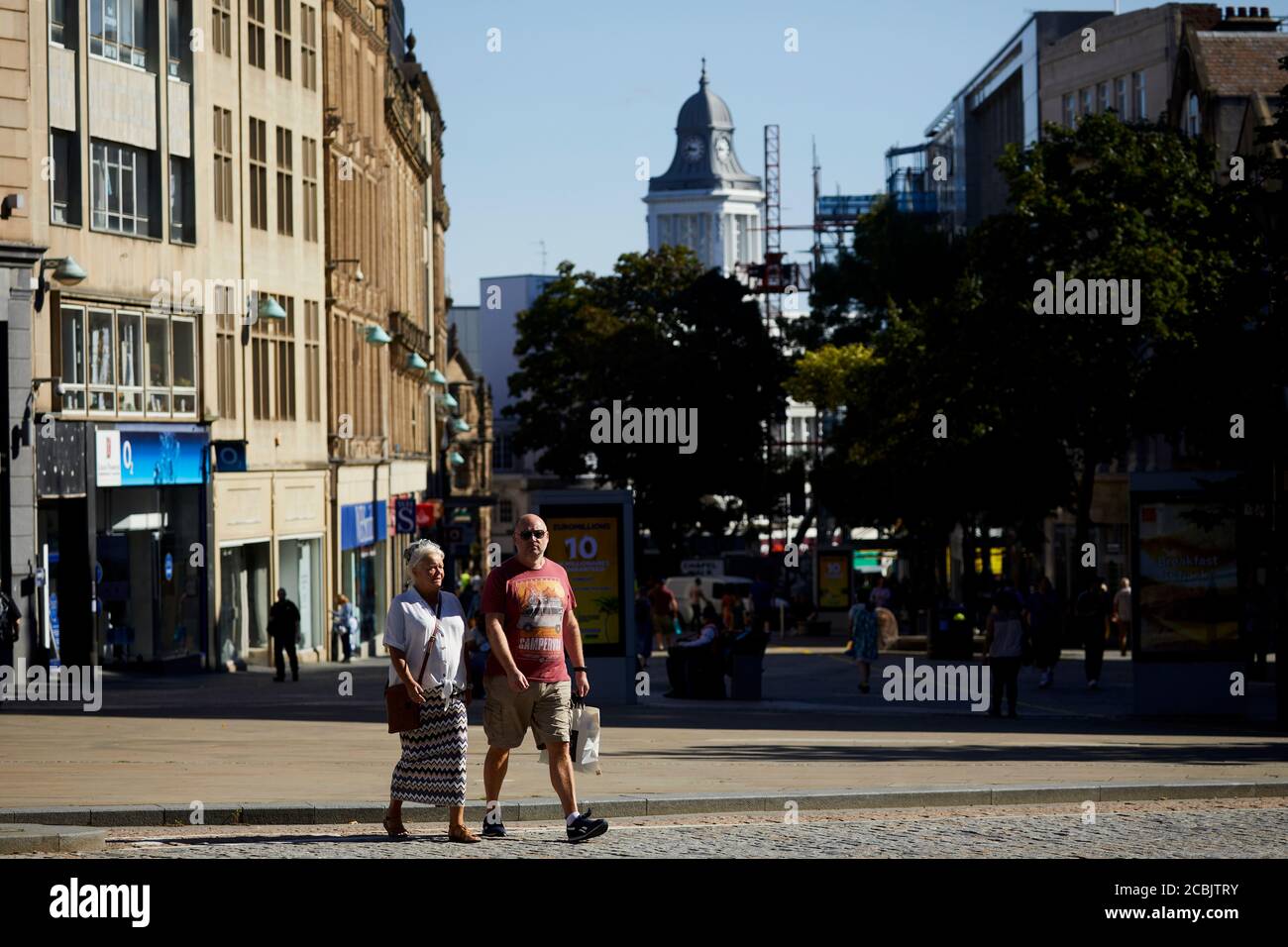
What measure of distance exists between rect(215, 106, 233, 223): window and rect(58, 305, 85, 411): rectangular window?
619cm

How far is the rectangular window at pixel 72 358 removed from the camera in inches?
1380

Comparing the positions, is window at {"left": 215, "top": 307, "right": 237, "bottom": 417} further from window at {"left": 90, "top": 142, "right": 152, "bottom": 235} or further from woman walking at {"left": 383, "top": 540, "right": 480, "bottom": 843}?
woman walking at {"left": 383, "top": 540, "right": 480, "bottom": 843}

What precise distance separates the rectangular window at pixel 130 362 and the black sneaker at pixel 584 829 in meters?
25.8

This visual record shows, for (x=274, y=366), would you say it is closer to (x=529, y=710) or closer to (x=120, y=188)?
(x=120, y=188)

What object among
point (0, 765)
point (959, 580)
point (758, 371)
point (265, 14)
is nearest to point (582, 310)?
point (758, 371)

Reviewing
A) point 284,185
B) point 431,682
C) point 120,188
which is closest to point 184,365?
point 120,188

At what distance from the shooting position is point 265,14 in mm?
44438

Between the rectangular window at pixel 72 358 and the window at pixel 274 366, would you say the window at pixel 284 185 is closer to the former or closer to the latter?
the window at pixel 274 366

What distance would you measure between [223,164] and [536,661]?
30.9 metres

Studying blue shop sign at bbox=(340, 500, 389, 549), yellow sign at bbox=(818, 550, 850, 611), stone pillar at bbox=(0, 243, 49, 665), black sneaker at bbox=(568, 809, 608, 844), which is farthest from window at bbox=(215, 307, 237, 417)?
black sneaker at bbox=(568, 809, 608, 844)

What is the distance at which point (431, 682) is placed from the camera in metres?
12.6

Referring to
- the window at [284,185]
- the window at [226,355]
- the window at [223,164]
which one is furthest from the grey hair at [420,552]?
the window at [284,185]
